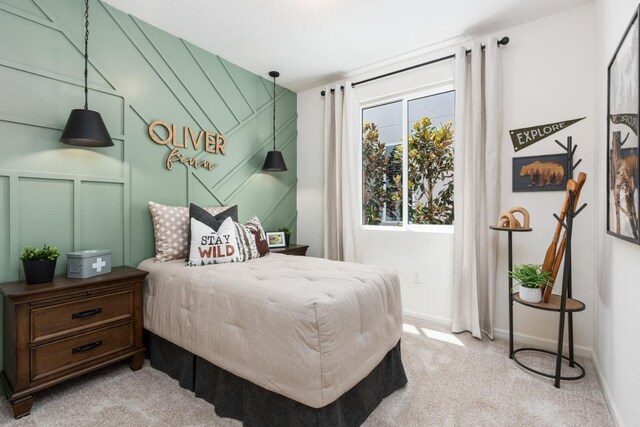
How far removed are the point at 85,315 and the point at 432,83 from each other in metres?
3.45

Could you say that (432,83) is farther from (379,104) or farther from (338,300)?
(338,300)

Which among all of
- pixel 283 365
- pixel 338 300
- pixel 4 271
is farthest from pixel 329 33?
pixel 4 271

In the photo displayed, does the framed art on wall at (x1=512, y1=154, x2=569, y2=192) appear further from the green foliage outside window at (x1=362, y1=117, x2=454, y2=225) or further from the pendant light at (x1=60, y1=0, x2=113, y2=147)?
the pendant light at (x1=60, y1=0, x2=113, y2=147)

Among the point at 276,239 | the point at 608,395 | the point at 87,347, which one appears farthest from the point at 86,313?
the point at 608,395

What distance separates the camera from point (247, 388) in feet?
5.17

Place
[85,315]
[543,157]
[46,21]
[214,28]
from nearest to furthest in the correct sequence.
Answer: [85,315], [46,21], [543,157], [214,28]

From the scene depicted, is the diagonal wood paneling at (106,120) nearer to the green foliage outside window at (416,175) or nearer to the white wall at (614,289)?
the green foliage outside window at (416,175)

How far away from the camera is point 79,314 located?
188cm

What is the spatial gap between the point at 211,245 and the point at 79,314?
0.87 m

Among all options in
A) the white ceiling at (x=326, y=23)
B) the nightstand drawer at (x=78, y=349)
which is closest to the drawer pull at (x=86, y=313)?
the nightstand drawer at (x=78, y=349)

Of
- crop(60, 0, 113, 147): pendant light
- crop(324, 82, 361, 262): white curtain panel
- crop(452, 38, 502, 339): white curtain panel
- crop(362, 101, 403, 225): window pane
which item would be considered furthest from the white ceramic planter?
crop(60, 0, 113, 147): pendant light

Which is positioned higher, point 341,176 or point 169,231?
point 341,176

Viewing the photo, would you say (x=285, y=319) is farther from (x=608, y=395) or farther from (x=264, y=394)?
(x=608, y=395)

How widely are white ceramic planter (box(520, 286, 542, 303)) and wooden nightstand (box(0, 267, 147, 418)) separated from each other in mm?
2699
